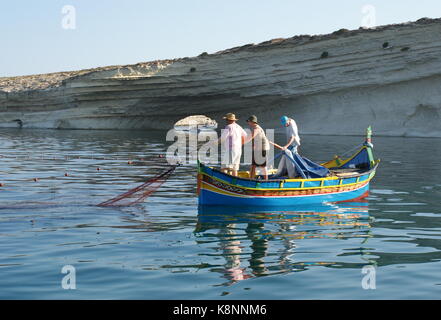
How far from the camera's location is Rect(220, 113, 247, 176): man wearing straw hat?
53.3ft

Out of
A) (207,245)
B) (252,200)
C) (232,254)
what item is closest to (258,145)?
(252,200)

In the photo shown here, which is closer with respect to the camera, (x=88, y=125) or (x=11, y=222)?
(x=11, y=222)

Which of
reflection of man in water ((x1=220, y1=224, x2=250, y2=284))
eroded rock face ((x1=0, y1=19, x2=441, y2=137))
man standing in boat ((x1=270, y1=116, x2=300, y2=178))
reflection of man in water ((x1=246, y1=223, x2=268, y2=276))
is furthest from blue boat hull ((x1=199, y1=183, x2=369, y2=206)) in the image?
eroded rock face ((x1=0, y1=19, x2=441, y2=137))

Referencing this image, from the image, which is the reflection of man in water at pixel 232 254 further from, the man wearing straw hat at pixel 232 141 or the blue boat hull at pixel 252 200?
the man wearing straw hat at pixel 232 141

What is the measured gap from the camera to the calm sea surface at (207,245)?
924 centimetres

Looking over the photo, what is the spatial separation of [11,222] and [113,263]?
15.0 ft

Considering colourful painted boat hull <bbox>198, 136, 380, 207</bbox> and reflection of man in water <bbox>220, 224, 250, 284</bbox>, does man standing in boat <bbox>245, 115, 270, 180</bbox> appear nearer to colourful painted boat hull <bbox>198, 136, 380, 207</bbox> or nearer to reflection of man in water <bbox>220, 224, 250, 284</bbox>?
colourful painted boat hull <bbox>198, 136, 380, 207</bbox>

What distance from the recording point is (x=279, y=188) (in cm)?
1705

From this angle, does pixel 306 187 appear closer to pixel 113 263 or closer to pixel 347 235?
pixel 347 235

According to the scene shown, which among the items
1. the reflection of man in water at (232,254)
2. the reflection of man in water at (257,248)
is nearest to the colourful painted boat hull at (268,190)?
the reflection of man in water at (257,248)

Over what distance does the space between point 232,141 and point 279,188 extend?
6.69 ft

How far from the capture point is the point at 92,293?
29.0 feet

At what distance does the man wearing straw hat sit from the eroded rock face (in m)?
36.0

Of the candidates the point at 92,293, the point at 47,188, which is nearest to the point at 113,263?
the point at 92,293
